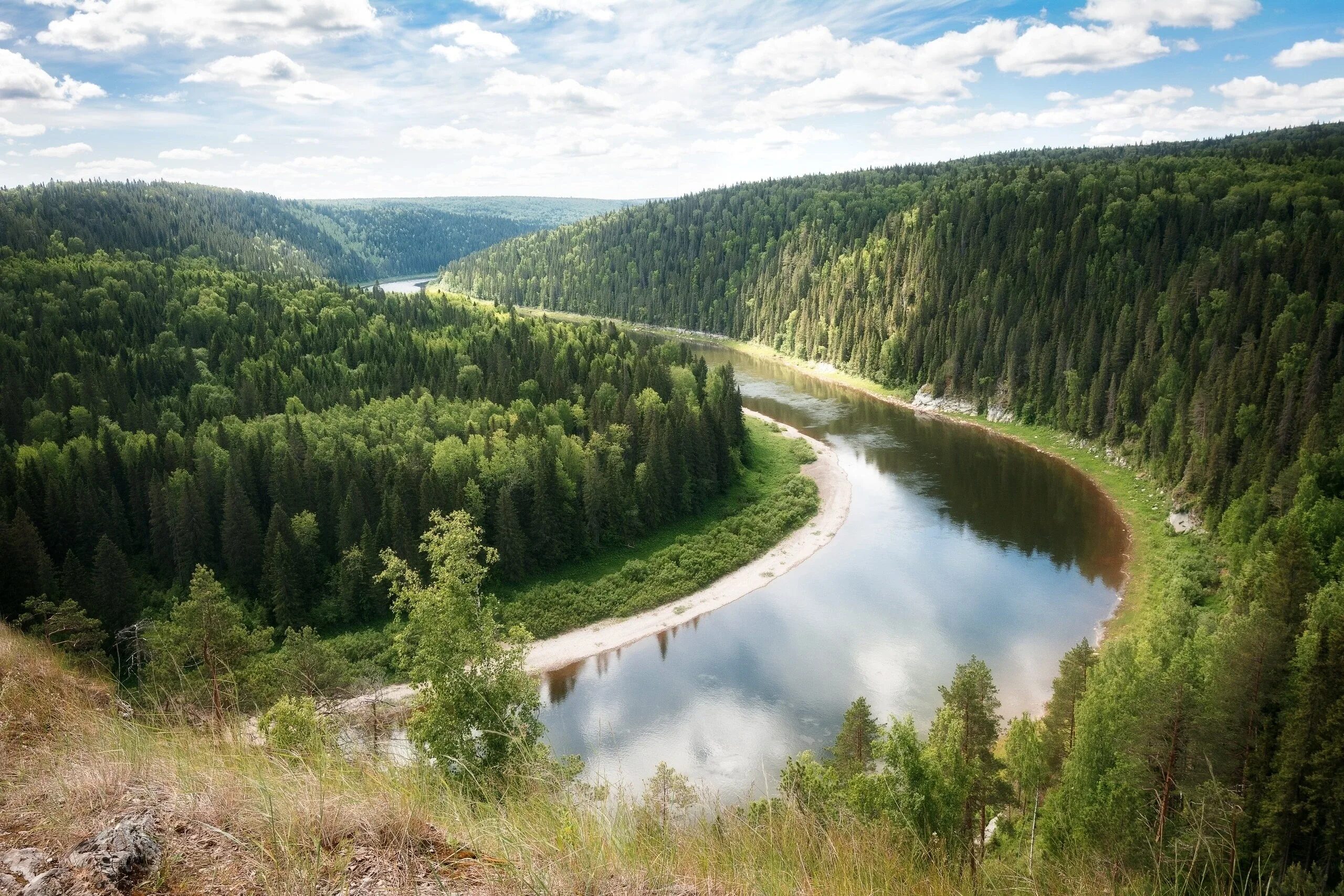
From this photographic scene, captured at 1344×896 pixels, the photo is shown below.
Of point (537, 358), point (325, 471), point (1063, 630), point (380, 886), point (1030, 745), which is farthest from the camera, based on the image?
point (537, 358)

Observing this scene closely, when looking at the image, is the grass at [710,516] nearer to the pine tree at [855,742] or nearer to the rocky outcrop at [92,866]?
the pine tree at [855,742]

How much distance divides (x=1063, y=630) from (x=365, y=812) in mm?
47018

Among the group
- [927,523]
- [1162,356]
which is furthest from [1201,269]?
[927,523]

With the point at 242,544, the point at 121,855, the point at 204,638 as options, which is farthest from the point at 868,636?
the point at 121,855

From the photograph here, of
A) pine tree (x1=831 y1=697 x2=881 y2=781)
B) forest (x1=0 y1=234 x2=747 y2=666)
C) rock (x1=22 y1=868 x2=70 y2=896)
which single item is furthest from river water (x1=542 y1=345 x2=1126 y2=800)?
rock (x1=22 y1=868 x2=70 y2=896)

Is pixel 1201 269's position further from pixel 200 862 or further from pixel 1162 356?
pixel 200 862

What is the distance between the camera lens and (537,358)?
88812 mm

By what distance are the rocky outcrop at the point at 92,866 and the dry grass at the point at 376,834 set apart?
138mm

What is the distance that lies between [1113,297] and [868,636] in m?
67.4

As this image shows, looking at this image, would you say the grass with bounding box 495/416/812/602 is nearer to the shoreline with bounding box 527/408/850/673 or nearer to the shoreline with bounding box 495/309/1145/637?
the shoreline with bounding box 527/408/850/673

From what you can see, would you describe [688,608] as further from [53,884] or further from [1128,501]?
[53,884]

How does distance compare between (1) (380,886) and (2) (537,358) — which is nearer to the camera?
(1) (380,886)

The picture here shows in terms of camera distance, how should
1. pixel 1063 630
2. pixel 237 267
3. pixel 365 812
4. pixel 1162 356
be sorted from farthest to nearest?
pixel 237 267 → pixel 1162 356 → pixel 1063 630 → pixel 365 812

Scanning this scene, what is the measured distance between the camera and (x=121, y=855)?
551 centimetres
